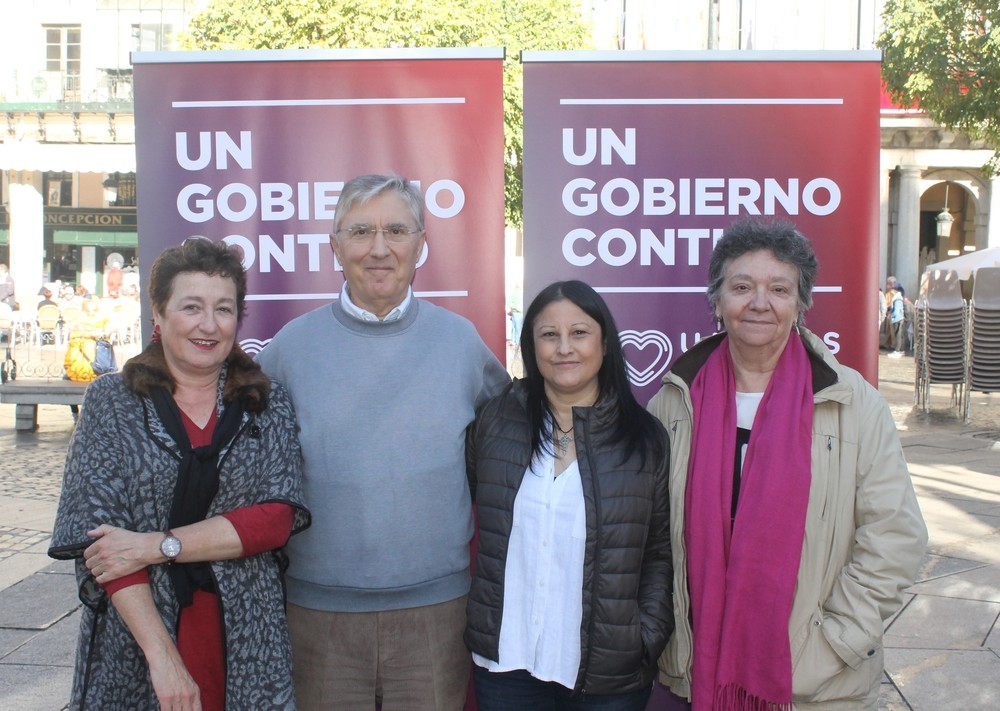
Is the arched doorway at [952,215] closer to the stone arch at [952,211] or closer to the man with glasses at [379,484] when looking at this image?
the stone arch at [952,211]

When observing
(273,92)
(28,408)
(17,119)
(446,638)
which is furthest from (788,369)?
(17,119)

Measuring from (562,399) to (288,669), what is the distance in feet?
3.13

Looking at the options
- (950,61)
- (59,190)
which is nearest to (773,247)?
(950,61)

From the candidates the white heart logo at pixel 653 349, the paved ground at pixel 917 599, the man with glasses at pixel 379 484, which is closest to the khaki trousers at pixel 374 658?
the man with glasses at pixel 379 484

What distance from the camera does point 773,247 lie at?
96.4 inches

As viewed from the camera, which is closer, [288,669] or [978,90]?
[288,669]

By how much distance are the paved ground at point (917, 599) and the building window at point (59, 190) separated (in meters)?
23.5

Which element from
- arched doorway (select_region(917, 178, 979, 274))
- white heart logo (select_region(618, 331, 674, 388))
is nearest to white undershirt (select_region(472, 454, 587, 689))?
white heart logo (select_region(618, 331, 674, 388))

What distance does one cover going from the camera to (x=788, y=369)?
2445 millimetres

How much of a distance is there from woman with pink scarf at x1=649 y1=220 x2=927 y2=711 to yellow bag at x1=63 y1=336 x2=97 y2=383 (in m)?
9.66

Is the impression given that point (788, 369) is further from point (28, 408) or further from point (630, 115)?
point (28, 408)

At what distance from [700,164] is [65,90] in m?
28.3

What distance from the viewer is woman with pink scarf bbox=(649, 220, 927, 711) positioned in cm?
234

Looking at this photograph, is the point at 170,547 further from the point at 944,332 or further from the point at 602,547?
the point at 944,332
